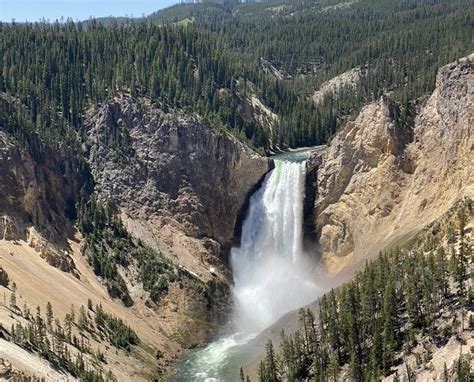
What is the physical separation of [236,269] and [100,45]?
54367 mm

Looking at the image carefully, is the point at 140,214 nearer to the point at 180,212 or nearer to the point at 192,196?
the point at 180,212

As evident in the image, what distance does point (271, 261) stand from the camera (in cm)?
Result: 9219

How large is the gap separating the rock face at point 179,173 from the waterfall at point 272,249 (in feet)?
8.85

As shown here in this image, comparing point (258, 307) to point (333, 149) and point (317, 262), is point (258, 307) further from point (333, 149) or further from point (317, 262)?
point (333, 149)

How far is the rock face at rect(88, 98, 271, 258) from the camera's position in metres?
94.9

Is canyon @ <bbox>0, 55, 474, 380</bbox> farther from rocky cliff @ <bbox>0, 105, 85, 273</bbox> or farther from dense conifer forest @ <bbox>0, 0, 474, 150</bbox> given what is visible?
dense conifer forest @ <bbox>0, 0, 474, 150</bbox>

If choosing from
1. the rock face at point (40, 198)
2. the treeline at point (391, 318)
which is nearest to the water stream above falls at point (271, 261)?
the treeline at point (391, 318)

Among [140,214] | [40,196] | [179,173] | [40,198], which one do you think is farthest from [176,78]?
→ [40,198]

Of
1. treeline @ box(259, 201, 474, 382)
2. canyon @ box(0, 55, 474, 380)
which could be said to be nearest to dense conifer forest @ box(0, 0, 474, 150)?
canyon @ box(0, 55, 474, 380)

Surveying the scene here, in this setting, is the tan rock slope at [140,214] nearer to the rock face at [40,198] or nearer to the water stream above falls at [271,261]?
the rock face at [40,198]

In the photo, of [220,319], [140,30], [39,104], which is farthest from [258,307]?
[140,30]

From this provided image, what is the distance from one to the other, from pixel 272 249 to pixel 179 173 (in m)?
18.0

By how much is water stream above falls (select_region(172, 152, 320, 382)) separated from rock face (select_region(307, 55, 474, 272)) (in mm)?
3338

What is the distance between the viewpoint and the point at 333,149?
8931 centimetres
